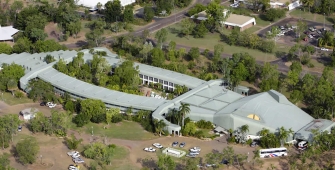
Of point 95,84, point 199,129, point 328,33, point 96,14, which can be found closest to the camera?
Answer: point 199,129

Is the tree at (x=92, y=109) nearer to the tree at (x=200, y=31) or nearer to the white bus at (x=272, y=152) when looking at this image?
the white bus at (x=272, y=152)

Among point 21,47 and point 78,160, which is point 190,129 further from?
point 21,47

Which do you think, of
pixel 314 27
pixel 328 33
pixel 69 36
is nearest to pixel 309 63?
pixel 328 33

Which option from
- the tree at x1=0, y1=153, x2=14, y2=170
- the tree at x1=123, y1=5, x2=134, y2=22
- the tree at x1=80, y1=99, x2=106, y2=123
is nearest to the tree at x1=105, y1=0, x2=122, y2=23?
the tree at x1=123, y1=5, x2=134, y2=22

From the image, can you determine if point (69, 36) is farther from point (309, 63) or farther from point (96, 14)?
point (309, 63)

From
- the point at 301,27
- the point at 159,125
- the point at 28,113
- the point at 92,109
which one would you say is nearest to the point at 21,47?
the point at 28,113

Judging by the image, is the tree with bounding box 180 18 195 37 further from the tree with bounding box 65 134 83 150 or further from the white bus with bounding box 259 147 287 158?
the white bus with bounding box 259 147 287 158
